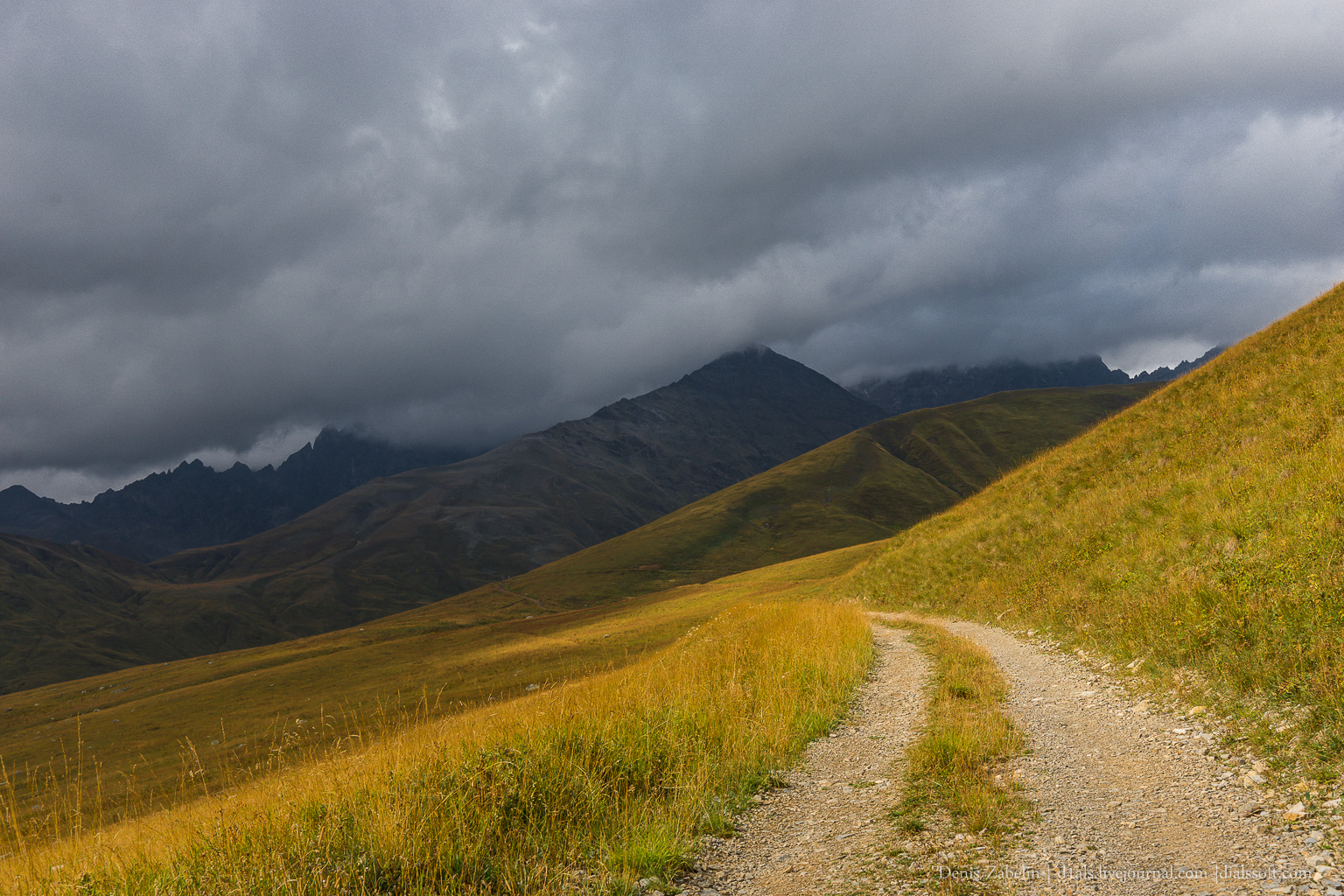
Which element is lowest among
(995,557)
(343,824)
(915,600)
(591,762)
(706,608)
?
(706,608)

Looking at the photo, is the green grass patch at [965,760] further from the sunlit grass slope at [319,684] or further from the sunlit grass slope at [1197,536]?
the sunlit grass slope at [319,684]

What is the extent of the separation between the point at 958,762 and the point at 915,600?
25.7 m

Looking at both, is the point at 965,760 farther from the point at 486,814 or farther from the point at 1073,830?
the point at 486,814

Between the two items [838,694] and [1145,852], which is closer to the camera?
[1145,852]

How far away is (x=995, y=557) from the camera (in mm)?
28625

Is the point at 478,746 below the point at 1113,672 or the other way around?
the other way around

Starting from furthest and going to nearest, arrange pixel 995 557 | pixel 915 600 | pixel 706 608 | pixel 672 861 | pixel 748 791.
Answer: pixel 706 608, pixel 915 600, pixel 995 557, pixel 748 791, pixel 672 861

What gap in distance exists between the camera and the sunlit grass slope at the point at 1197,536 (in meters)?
10.0

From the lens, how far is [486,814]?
722cm

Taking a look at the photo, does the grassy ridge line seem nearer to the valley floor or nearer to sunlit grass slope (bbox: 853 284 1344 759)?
the valley floor

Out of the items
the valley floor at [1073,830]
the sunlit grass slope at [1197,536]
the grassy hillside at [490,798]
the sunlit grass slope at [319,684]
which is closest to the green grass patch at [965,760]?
the valley floor at [1073,830]

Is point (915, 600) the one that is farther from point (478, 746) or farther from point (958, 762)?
point (478, 746)

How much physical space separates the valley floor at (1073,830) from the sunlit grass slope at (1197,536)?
141 centimetres

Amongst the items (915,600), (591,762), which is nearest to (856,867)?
(591,762)
